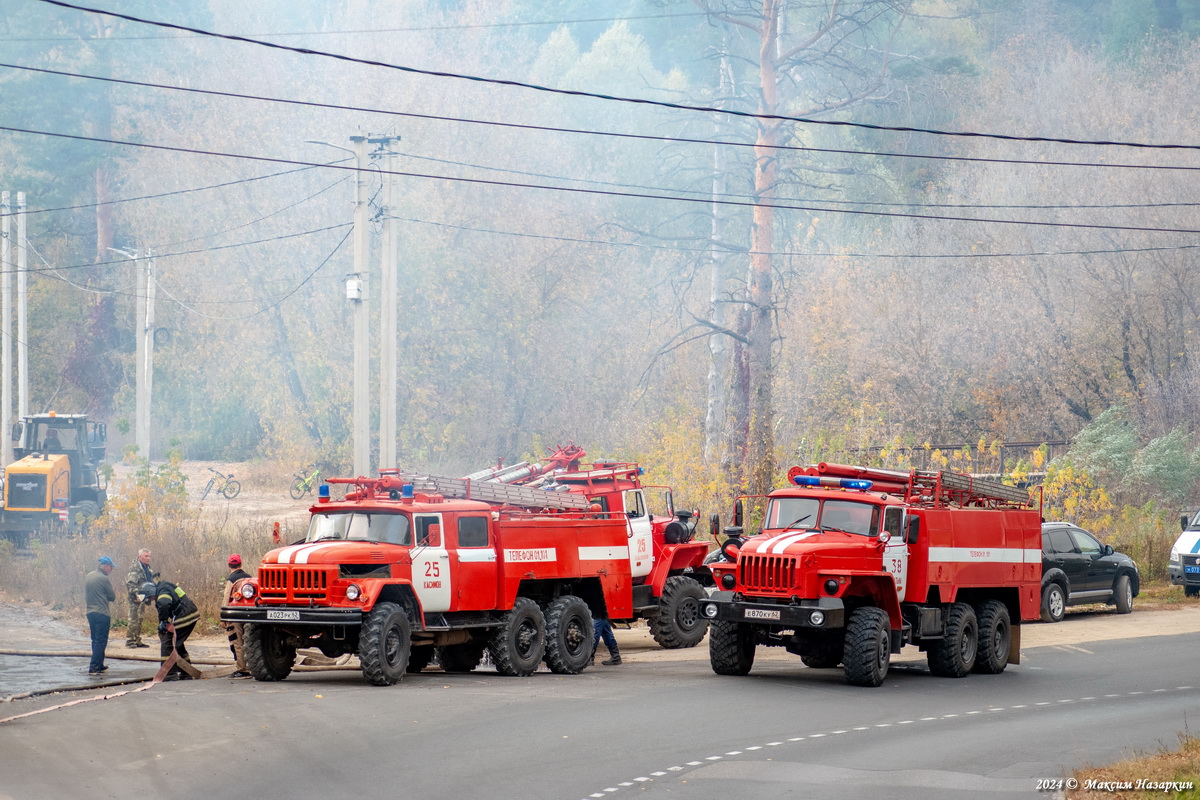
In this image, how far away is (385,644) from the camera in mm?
16203

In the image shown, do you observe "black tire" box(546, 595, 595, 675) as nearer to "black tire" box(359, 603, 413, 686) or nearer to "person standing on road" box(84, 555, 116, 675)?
"black tire" box(359, 603, 413, 686)

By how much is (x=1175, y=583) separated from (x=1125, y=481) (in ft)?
33.7

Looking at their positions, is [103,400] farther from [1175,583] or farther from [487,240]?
[1175,583]

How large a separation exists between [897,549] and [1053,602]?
8855mm

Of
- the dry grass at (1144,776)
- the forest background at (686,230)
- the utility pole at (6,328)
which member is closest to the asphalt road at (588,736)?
the dry grass at (1144,776)

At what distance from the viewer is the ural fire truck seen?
16812 millimetres

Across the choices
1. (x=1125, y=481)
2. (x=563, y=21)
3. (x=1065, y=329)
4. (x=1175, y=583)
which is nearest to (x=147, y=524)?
(x=1175, y=583)

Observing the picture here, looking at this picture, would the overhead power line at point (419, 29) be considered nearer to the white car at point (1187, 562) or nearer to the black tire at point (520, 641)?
the white car at point (1187, 562)

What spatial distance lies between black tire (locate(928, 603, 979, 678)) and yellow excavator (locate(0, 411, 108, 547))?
2383 cm

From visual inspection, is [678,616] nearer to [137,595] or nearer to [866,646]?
[866,646]

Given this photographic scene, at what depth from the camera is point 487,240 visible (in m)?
52.9

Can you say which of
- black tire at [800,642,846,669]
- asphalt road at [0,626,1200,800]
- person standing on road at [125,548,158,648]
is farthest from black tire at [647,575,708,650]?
person standing on road at [125,548,158,648]

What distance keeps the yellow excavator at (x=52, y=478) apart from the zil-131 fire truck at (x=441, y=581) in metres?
19.7

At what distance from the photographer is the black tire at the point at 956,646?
18.4 meters
